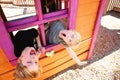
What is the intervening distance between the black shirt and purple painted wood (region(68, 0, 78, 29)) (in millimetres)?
311

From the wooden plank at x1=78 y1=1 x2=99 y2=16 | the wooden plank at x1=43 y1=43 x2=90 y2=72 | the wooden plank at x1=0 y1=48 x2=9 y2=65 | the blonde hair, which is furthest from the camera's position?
the wooden plank at x1=43 y1=43 x2=90 y2=72

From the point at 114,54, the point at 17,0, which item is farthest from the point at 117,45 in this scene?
the point at 17,0

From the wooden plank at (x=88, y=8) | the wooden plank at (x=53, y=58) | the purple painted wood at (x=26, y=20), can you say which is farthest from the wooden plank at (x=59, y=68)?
the purple painted wood at (x=26, y=20)

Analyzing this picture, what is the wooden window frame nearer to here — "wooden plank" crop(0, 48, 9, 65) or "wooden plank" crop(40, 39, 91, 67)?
"wooden plank" crop(0, 48, 9, 65)

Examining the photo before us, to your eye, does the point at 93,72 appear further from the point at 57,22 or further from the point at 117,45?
the point at 57,22

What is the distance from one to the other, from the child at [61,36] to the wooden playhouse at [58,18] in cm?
7

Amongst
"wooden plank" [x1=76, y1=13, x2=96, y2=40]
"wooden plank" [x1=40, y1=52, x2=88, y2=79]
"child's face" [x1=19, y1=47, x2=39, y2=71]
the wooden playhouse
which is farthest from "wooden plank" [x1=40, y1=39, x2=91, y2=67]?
"child's face" [x1=19, y1=47, x2=39, y2=71]

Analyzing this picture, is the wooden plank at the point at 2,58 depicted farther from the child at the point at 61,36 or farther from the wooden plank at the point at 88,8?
the wooden plank at the point at 88,8

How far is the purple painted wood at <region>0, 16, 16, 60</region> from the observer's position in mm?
774

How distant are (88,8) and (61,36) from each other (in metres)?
0.37

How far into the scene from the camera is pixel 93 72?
5.13 feet

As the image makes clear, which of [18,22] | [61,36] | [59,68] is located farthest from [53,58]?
[18,22]

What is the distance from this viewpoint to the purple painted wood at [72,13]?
3.12 ft

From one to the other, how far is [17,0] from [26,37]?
9.55 ft
